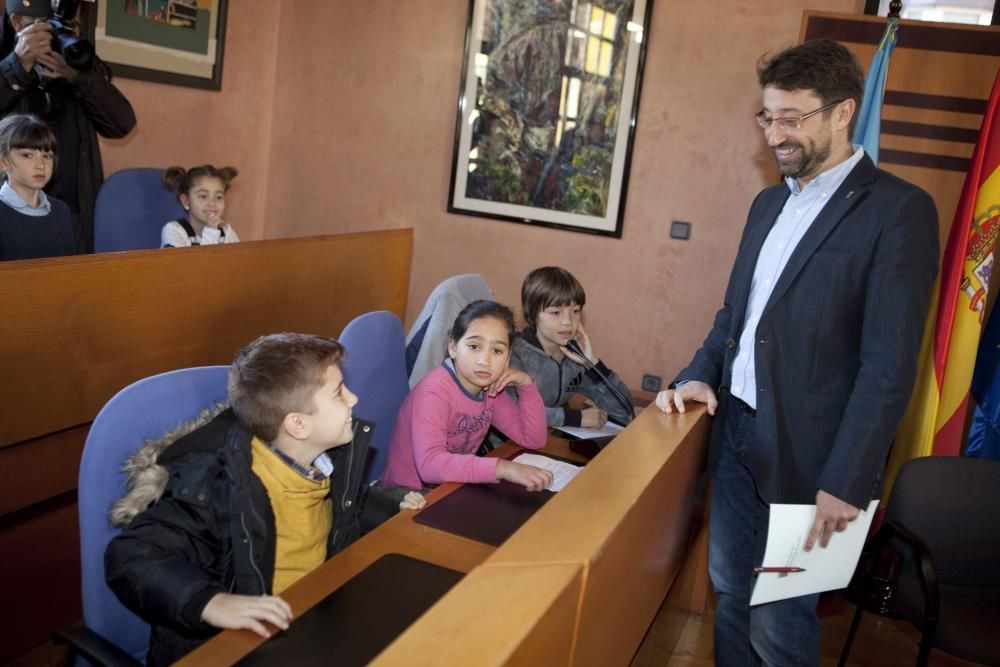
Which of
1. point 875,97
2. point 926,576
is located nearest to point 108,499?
point 926,576

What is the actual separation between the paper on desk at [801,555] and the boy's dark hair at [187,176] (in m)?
2.77

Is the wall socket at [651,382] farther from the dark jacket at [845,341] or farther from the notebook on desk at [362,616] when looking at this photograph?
the notebook on desk at [362,616]

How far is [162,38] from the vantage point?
4254 mm

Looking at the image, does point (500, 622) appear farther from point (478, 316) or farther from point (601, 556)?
point (478, 316)

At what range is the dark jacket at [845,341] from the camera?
1600 mm

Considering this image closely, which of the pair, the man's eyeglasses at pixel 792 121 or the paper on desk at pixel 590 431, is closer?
the man's eyeglasses at pixel 792 121

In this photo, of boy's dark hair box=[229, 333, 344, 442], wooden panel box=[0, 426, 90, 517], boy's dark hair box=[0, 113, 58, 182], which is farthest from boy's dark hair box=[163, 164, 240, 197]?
boy's dark hair box=[229, 333, 344, 442]

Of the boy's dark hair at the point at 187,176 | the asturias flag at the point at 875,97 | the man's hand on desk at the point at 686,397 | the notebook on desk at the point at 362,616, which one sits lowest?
the notebook on desk at the point at 362,616

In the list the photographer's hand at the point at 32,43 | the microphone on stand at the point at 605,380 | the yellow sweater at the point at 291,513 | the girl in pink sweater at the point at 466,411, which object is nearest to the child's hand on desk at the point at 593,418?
the microphone on stand at the point at 605,380

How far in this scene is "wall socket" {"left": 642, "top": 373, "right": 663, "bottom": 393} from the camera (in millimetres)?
4578

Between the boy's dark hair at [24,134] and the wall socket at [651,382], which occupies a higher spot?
the boy's dark hair at [24,134]

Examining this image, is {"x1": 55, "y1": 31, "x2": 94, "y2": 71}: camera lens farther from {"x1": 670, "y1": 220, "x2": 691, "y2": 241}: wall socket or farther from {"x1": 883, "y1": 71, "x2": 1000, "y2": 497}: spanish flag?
{"x1": 883, "y1": 71, "x2": 1000, "y2": 497}: spanish flag

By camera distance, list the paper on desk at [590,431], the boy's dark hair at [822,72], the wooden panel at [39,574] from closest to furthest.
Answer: the boy's dark hair at [822,72], the wooden panel at [39,574], the paper on desk at [590,431]

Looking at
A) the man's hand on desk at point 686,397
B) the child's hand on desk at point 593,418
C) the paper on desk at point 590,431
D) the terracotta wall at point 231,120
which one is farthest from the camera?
the terracotta wall at point 231,120
